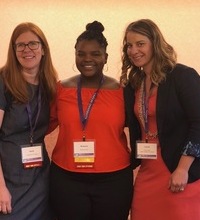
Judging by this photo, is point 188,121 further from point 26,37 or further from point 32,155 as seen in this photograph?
point 26,37

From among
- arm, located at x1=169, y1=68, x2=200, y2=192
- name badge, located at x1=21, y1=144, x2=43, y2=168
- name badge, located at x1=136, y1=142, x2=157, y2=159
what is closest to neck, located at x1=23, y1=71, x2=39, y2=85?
name badge, located at x1=21, y1=144, x2=43, y2=168

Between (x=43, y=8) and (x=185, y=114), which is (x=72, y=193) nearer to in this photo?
(x=185, y=114)

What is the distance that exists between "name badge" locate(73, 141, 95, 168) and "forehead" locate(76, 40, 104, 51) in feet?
1.76

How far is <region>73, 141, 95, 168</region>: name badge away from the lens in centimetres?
182

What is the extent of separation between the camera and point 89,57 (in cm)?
192

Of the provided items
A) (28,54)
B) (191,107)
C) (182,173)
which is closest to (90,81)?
(28,54)

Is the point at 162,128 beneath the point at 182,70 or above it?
beneath

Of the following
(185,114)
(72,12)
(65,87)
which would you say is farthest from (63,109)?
(72,12)

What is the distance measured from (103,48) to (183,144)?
0.72m

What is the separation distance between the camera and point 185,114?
169 centimetres

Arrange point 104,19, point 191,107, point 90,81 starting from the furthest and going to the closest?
point 104,19, point 90,81, point 191,107

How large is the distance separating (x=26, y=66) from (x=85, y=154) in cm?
57

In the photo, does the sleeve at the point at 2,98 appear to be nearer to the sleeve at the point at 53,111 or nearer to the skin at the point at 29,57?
the skin at the point at 29,57

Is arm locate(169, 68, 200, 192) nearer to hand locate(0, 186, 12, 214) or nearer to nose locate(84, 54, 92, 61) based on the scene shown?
nose locate(84, 54, 92, 61)
